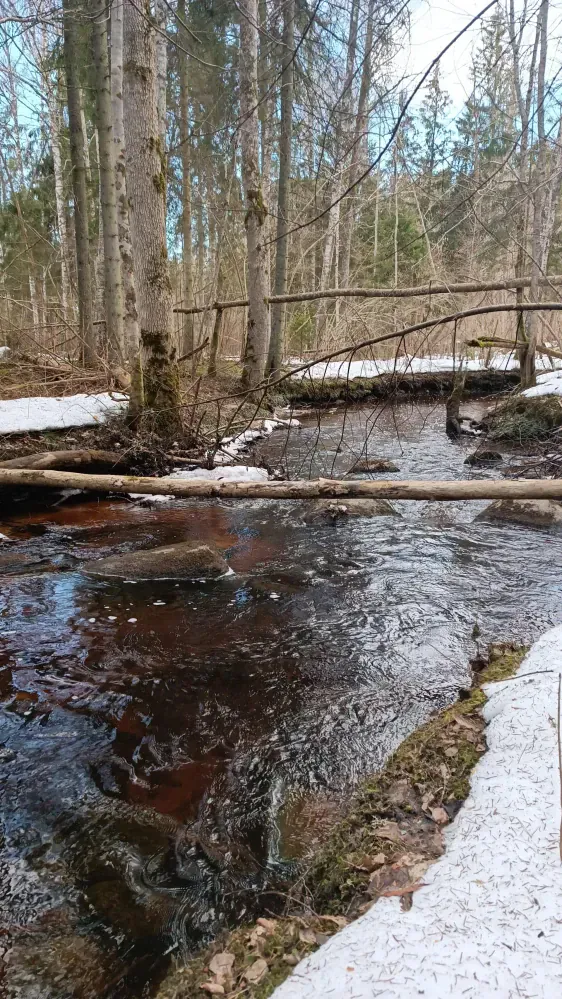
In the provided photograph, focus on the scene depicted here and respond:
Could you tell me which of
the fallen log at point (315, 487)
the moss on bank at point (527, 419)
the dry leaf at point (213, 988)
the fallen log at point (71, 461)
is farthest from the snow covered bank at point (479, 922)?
the moss on bank at point (527, 419)

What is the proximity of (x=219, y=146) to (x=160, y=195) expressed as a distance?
871 cm

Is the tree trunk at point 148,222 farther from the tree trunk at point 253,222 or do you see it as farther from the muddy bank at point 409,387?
the muddy bank at point 409,387

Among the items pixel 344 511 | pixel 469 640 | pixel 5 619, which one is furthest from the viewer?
pixel 344 511

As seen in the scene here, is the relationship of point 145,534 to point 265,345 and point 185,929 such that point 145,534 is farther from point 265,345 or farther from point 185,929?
point 265,345

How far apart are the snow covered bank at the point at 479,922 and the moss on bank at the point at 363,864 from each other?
3.7 inches

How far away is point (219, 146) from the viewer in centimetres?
1365

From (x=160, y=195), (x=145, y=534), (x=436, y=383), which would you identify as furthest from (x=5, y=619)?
(x=436, y=383)

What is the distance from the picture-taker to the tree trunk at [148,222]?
6230 millimetres

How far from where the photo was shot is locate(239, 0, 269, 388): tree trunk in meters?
9.52

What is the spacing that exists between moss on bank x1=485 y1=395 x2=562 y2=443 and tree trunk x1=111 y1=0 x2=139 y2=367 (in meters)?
6.43

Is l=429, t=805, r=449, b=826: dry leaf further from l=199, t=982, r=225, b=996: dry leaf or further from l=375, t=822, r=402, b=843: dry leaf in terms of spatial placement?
l=199, t=982, r=225, b=996: dry leaf

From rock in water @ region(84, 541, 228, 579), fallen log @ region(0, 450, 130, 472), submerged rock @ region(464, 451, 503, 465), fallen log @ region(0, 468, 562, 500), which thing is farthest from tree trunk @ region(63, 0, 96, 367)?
submerged rock @ region(464, 451, 503, 465)

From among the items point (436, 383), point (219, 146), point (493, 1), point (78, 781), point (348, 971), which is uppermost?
point (219, 146)

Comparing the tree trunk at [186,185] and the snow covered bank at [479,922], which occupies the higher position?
the tree trunk at [186,185]
